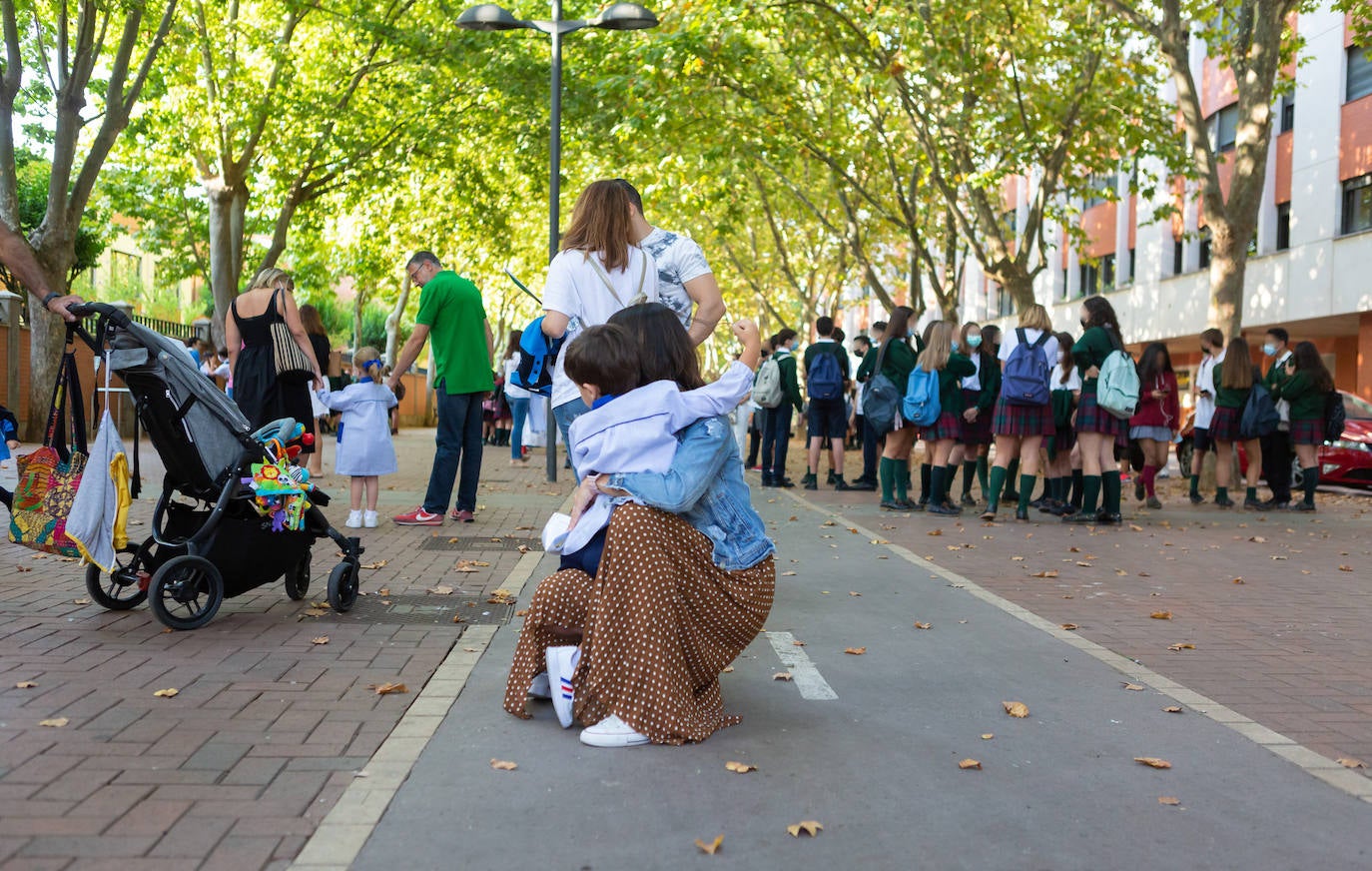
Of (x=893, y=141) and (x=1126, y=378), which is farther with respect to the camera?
(x=893, y=141)

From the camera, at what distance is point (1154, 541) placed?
11.1 meters

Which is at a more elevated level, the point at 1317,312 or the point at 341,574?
the point at 1317,312

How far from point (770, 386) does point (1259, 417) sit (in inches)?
217

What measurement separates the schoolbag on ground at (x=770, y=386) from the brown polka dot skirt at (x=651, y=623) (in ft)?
40.4

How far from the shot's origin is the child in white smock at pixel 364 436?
10367 mm

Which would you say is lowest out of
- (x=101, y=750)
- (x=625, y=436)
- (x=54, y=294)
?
(x=101, y=750)

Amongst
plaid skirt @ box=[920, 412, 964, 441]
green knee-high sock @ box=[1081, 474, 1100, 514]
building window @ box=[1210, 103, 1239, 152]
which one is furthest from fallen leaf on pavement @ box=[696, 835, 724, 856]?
building window @ box=[1210, 103, 1239, 152]

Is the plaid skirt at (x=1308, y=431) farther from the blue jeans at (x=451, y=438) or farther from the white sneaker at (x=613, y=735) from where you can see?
the white sneaker at (x=613, y=735)

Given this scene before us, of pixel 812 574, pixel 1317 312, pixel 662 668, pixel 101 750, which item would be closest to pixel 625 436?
pixel 662 668

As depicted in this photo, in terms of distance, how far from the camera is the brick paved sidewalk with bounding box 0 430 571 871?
341 centimetres

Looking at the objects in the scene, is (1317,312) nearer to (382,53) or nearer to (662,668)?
(382,53)

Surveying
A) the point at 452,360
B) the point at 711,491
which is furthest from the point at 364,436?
the point at 711,491

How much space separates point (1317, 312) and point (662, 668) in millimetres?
26875

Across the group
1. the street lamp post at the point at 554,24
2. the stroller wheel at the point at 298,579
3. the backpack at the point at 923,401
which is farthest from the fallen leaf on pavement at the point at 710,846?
the street lamp post at the point at 554,24
